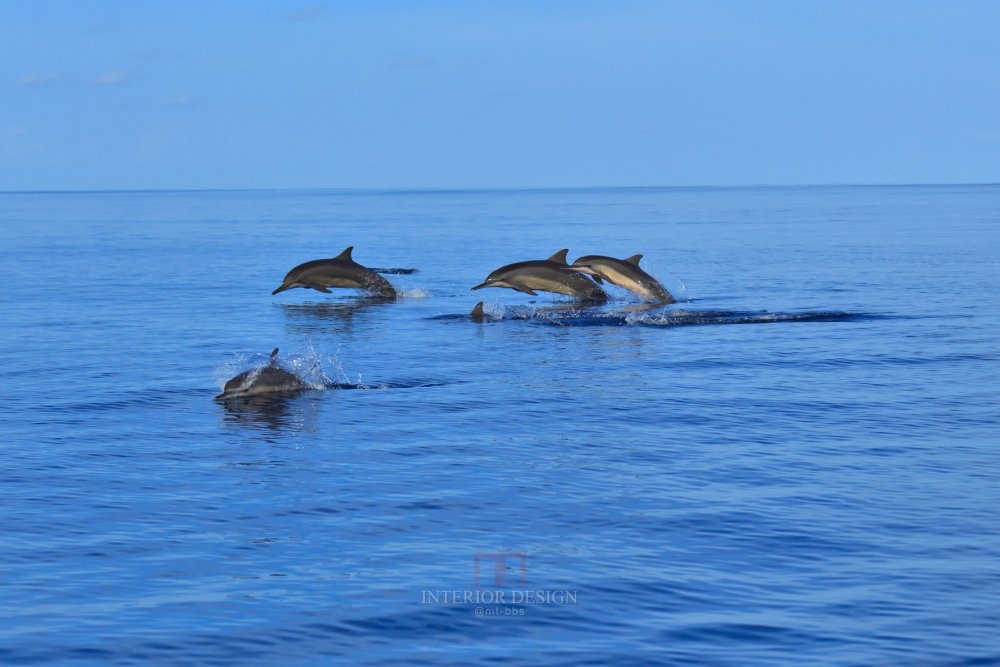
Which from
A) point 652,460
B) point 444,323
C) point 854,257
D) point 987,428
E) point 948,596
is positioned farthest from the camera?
point 854,257

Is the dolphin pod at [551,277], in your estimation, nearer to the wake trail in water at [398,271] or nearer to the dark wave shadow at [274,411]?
the wake trail in water at [398,271]

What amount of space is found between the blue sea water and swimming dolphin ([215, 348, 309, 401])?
0.39 m

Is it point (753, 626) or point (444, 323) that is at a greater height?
point (444, 323)

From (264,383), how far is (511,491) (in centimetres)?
684

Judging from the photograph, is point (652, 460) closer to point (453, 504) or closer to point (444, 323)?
point (453, 504)

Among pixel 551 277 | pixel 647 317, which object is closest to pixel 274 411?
pixel 647 317

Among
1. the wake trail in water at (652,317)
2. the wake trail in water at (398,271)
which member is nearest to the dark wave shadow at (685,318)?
the wake trail in water at (652,317)

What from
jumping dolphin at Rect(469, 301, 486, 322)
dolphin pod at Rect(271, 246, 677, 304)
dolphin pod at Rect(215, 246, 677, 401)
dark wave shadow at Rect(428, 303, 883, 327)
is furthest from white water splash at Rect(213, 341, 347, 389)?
dolphin pod at Rect(271, 246, 677, 304)

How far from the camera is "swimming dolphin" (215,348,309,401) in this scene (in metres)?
17.9

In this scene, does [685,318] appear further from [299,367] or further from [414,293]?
[299,367]

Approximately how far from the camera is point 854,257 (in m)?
50.6

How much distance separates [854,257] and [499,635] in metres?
44.4

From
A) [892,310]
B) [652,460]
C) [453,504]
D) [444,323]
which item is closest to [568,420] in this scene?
[652,460]

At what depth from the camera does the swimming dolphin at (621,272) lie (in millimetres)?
30031
